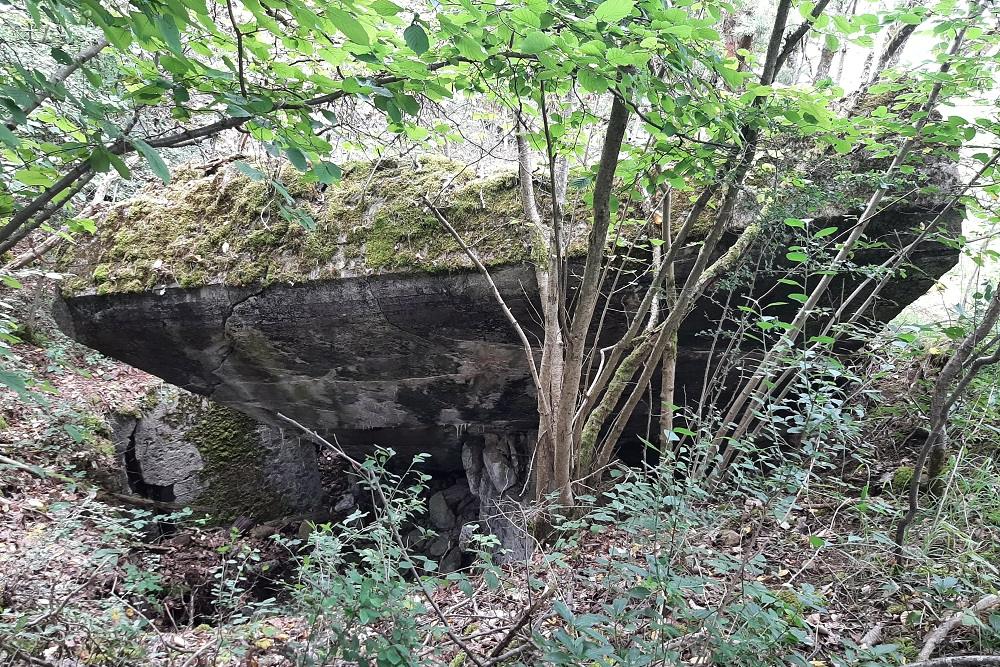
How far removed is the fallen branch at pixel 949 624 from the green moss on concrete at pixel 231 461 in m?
5.26

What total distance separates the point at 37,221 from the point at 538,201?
Result: 230 cm

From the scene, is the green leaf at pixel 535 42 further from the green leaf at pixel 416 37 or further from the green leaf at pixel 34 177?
the green leaf at pixel 34 177

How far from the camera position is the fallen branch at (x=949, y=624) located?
72.3 inches

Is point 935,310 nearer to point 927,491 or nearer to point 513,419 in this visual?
point 927,491

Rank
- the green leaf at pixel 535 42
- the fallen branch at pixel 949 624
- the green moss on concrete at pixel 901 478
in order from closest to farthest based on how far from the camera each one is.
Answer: the green leaf at pixel 535 42 → the fallen branch at pixel 949 624 → the green moss on concrete at pixel 901 478

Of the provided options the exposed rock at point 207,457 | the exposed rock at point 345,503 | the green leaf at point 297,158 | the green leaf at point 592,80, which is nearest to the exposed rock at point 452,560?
the exposed rock at point 345,503

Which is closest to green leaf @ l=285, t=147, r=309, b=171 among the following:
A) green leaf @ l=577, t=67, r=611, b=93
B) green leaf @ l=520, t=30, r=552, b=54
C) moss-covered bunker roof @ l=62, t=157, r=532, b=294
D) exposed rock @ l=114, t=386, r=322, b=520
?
green leaf @ l=520, t=30, r=552, b=54

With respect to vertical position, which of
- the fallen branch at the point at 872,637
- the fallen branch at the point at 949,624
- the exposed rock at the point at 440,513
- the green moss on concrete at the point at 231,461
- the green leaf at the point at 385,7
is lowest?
the exposed rock at the point at 440,513

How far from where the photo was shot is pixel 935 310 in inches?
253

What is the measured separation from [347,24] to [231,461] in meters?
5.17

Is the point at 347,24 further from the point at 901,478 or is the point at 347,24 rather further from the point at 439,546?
the point at 439,546

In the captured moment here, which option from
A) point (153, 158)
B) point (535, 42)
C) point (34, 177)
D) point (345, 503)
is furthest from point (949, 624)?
point (345, 503)

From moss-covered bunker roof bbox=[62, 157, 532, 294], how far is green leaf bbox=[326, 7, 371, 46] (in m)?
1.89

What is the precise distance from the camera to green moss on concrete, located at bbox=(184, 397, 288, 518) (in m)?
5.46
